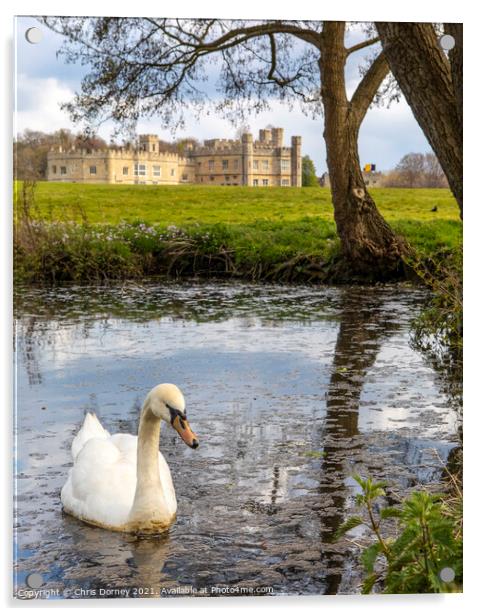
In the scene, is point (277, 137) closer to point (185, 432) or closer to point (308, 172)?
point (308, 172)

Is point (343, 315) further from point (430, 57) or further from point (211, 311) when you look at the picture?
point (430, 57)

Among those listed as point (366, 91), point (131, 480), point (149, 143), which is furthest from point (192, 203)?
point (131, 480)

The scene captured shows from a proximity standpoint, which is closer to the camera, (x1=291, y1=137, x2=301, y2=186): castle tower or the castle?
the castle

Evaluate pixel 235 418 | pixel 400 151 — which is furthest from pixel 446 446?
pixel 400 151

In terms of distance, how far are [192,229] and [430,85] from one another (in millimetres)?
1323

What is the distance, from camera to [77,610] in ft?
12.0

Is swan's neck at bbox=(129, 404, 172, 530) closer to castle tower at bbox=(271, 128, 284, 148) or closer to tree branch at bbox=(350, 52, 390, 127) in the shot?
castle tower at bbox=(271, 128, 284, 148)

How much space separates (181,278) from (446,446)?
62.5 inches

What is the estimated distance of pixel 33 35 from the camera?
13.0 ft

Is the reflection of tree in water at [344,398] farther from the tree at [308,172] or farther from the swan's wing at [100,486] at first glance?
the tree at [308,172]

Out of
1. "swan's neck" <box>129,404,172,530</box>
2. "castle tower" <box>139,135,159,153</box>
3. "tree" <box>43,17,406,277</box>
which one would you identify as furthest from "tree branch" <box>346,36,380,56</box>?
"swan's neck" <box>129,404,172,530</box>

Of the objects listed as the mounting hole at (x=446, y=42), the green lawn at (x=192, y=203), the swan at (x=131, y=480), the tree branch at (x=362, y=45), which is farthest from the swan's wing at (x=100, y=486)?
the mounting hole at (x=446, y=42)

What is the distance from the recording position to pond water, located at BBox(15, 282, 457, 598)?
369 centimetres

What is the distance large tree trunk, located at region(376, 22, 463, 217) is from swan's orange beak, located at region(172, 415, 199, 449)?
1.46 meters
